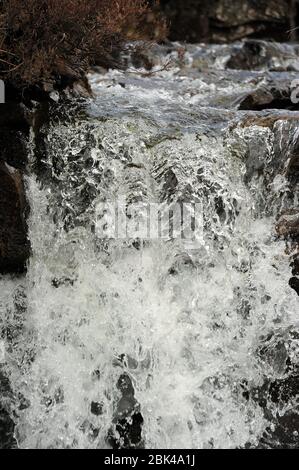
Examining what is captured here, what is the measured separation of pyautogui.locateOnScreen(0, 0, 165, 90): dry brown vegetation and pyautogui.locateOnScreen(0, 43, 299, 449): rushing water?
1.32ft

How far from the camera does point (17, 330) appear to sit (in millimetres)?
4207

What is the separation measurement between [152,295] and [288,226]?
3.93ft

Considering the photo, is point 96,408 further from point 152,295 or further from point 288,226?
point 288,226

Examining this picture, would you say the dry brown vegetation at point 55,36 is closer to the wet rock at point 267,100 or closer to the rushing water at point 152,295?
the rushing water at point 152,295

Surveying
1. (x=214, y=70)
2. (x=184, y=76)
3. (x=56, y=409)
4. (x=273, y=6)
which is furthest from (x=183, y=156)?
(x=273, y=6)

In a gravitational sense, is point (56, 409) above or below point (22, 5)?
below

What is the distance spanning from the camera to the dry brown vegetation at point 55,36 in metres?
4.16

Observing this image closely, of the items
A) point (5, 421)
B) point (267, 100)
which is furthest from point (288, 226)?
point (5, 421)

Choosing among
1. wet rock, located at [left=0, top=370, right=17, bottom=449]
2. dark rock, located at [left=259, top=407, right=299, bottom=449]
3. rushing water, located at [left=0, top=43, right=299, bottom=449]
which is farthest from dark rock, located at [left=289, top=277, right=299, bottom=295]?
wet rock, located at [left=0, top=370, right=17, bottom=449]

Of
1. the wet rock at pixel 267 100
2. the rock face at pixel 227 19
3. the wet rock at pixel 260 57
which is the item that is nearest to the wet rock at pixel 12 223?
the wet rock at pixel 267 100

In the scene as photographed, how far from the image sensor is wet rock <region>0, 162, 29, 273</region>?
404 centimetres

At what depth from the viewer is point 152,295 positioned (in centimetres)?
419

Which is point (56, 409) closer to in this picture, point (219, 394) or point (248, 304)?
point (219, 394)
